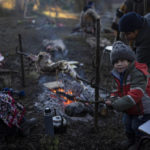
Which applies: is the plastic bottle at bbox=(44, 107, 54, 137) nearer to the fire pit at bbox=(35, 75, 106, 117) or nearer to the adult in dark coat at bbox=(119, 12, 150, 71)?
the fire pit at bbox=(35, 75, 106, 117)

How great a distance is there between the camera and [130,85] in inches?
97.0

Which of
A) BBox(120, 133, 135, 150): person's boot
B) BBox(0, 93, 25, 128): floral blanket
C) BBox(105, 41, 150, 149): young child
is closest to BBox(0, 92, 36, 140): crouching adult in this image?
BBox(0, 93, 25, 128): floral blanket

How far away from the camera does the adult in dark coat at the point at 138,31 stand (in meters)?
2.82

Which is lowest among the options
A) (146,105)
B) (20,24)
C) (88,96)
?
(88,96)

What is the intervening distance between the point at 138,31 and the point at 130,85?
1016 mm

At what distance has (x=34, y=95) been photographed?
4742 mm

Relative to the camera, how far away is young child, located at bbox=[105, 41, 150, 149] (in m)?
2.37

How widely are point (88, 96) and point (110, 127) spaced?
0.87 m

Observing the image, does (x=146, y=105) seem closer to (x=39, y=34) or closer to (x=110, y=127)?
(x=110, y=127)

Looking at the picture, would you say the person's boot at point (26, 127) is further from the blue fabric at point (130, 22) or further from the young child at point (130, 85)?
the blue fabric at point (130, 22)

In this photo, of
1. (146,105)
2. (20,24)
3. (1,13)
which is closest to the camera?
(146,105)

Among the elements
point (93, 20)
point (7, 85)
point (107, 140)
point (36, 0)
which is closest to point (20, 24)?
point (93, 20)

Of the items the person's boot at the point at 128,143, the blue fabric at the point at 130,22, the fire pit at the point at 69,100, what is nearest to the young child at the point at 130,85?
the person's boot at the point at 128,143

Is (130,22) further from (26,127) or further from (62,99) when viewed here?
(26,127)
